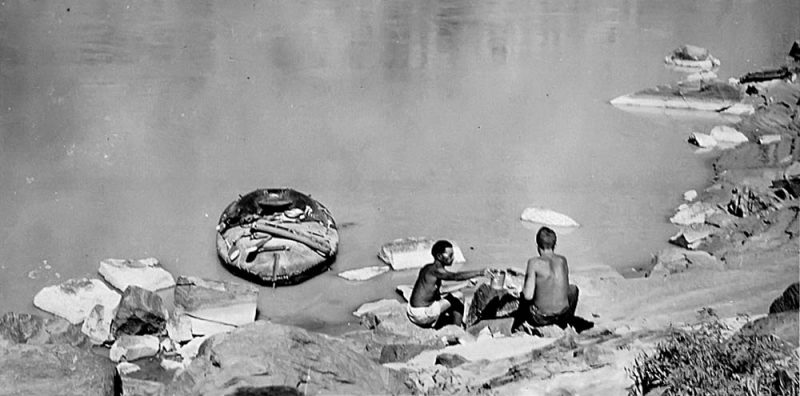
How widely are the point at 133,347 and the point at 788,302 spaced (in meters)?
3.31

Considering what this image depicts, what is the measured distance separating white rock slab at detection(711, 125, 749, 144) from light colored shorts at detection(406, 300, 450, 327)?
450cm

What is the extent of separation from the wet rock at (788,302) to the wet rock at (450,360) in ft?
4.75

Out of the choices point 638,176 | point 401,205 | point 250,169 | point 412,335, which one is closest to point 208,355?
point 412,335

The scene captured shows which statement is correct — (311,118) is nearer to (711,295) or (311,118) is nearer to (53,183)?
(53,183)

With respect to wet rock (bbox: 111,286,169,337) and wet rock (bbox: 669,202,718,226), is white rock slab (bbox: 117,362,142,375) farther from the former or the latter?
wet rock (bbox: 669,202,718,226)

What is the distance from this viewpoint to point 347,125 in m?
8.74

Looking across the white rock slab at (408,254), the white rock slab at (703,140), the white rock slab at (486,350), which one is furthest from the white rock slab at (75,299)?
the white rock slab at (703,140)

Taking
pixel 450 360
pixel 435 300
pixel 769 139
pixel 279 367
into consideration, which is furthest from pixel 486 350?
pixel 769 139

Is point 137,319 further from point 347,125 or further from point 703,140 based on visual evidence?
point 703,140

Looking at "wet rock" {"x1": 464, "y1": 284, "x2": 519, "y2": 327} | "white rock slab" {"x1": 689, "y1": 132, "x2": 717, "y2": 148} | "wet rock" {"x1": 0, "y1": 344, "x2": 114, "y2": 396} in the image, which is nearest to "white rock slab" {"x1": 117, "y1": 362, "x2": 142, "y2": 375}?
"wet rock" {"x1": 0, "y1": 344, "x2": 114, "y2": 396}

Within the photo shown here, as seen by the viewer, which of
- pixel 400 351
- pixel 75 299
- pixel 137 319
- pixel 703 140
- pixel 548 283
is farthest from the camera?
pixel 703 140

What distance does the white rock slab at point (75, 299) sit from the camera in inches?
216

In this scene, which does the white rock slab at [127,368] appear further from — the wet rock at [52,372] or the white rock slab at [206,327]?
the wet rock at [52,372]

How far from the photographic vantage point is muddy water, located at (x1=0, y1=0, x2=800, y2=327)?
6523 mm
